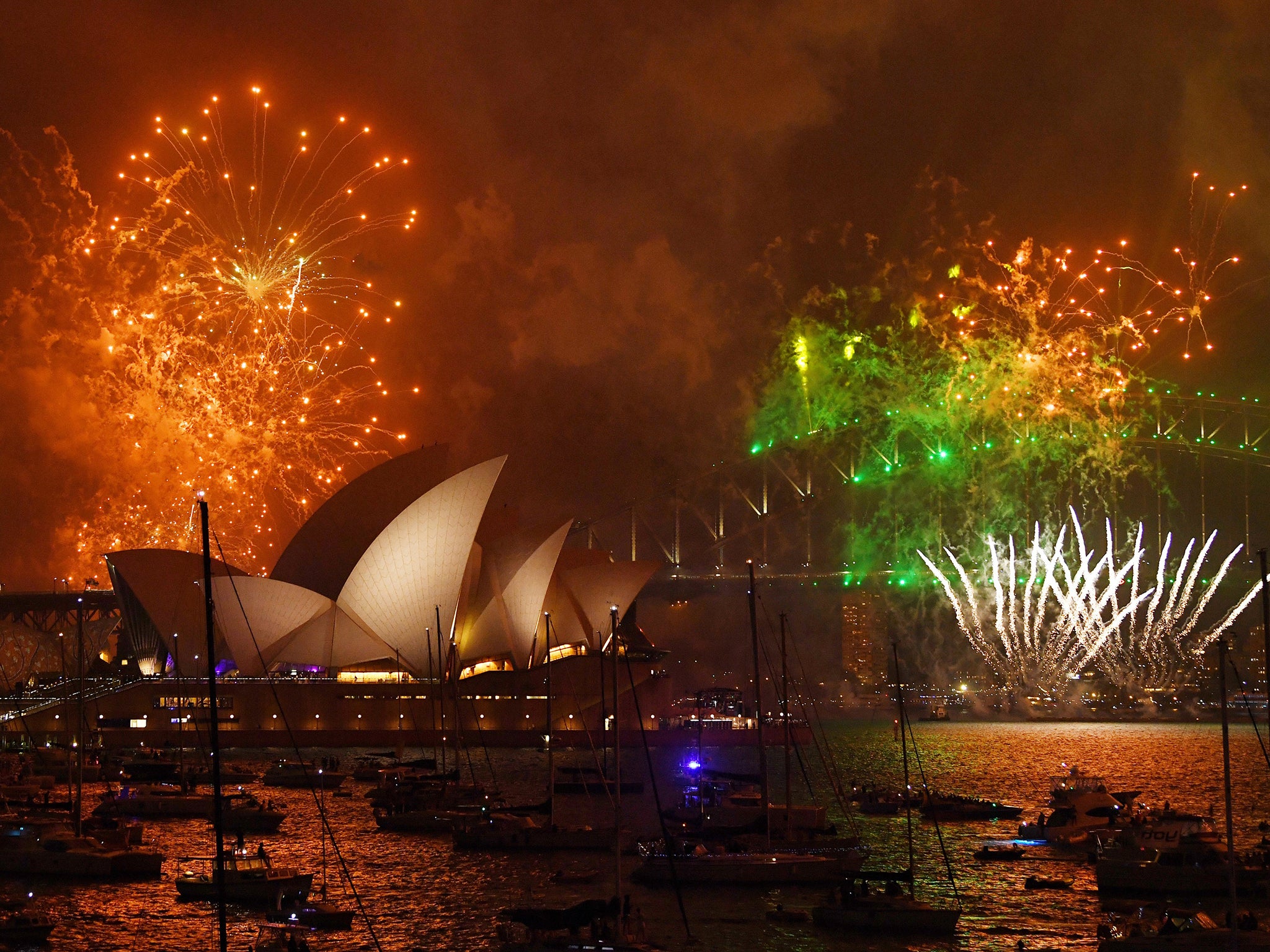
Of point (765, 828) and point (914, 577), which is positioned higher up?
point (914, 577)

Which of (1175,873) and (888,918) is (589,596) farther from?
(888,918)

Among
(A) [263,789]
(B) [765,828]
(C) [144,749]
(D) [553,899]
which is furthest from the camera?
(C) [144,749]

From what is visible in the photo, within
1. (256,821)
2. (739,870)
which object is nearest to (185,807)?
(256,821)

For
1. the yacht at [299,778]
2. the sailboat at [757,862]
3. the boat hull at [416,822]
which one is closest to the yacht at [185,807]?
the boat hull at [416,822]

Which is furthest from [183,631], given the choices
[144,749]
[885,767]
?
[885,767]

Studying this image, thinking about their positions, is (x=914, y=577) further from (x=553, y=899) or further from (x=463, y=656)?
(x=553, y=899)

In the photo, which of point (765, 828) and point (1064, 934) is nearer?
point (1064, 934)
